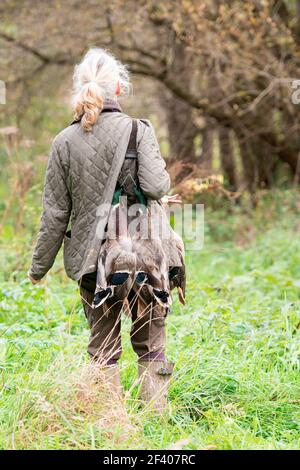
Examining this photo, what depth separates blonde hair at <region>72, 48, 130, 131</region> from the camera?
13.3 feet

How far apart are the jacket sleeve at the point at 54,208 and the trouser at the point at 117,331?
306mm

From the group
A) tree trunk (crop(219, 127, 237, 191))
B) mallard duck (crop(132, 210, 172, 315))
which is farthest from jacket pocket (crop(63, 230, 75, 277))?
tree trunk (crop(219, 127, 237, 191))

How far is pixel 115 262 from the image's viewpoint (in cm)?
401

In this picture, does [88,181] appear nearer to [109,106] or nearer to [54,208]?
[54,208]

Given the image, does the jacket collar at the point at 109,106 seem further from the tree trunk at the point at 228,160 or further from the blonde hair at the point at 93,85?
Answer: the tree trunk at the point at 228,160

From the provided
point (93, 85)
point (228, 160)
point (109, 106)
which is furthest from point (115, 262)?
point (228, 160)

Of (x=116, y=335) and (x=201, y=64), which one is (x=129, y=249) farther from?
(x=201, y=64)

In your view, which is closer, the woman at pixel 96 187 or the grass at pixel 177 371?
the grass at pixel 177 371

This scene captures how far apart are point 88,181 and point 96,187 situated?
0.05 metres

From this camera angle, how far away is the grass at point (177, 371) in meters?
3.75

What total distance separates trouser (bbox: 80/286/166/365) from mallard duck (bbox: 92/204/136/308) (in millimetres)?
199

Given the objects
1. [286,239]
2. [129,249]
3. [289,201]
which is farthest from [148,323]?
[289,201]

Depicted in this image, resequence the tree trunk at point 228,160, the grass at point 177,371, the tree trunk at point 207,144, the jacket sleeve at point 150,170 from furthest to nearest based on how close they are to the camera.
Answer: the tree trunk at point 228,160, the tree trunk at point 207,144, the jacket sleeve at point 150,170, the grass at point 177,371

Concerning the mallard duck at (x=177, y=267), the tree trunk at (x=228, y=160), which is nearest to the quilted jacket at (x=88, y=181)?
the mallard duck at (x=177, y=267)
